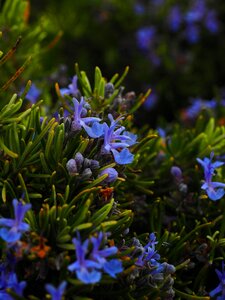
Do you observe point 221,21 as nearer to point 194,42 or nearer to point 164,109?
point 194,42

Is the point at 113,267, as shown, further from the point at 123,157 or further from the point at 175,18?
the point at 175,18

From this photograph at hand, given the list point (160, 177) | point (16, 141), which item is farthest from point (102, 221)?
point (160, 177)

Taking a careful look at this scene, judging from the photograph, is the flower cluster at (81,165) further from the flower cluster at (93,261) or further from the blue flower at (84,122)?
the flower cluster at (93,261)

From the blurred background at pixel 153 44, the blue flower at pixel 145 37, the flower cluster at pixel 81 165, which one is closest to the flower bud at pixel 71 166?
the flower cluster at pixel 81 165

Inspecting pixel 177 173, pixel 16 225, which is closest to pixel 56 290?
pixel 16 225

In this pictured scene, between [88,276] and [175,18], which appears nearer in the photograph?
[88,276]
